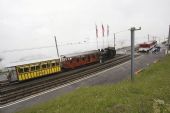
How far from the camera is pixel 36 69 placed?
28719 millimetres

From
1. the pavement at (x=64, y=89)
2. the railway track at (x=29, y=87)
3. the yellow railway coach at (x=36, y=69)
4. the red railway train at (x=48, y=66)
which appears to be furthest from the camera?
the red railway train at (x=48, y=66)

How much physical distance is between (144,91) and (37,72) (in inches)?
775

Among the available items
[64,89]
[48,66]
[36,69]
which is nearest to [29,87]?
[36,69]

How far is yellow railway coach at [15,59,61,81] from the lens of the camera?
27.0m

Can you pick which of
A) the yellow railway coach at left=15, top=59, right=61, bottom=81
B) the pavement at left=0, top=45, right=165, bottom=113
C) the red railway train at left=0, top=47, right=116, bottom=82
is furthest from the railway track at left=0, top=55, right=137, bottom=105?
the red railway train at left=0, top=47, right=116, bottom=82

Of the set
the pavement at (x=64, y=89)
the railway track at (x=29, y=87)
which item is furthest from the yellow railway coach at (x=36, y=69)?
the pavement at (x=64, y=89)

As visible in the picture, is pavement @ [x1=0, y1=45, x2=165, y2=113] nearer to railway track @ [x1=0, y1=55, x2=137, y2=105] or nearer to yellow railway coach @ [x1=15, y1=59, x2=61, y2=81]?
railway track @ [x1=0, y1=55, x2=137, y2=105]

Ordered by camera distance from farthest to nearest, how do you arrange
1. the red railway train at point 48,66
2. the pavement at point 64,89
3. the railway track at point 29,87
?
the red railway train at point 48,66, the railway track at point 29,87, the pavement at point 64,89

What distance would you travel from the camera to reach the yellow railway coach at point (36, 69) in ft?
88.5

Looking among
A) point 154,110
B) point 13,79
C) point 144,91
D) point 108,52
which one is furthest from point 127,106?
point 108,52

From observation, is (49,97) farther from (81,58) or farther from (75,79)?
(81,58)

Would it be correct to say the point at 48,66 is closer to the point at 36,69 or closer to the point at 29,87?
Result: the point at 36,69

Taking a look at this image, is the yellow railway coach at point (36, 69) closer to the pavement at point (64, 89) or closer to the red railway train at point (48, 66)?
the red railway train at point (48, 66)

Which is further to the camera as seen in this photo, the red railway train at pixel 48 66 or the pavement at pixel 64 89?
the red railway train at pixel 48 66
